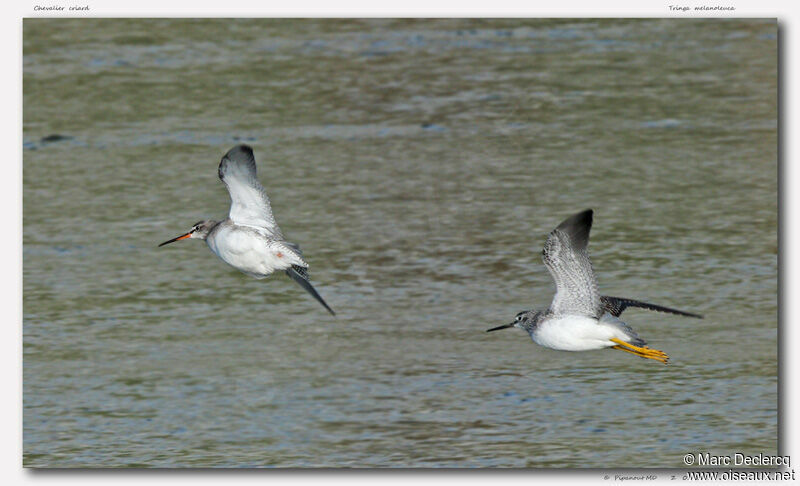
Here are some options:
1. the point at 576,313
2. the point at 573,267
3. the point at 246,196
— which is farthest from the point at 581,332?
the point at 246,196

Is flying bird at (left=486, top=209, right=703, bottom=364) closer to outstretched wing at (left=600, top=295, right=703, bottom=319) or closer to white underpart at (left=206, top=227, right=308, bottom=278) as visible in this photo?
outstretched wing at (left=600, top=295, right=703, bottom=319)

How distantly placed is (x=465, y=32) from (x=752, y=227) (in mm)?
6421

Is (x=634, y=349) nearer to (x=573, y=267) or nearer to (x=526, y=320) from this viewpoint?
(x=573, y=267)

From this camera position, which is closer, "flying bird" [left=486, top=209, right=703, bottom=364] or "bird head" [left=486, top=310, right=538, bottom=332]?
"flying bird" [left=486, top=209, right=703, bottom=364]

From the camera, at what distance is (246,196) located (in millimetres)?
11625

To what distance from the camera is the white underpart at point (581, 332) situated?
36.0ft

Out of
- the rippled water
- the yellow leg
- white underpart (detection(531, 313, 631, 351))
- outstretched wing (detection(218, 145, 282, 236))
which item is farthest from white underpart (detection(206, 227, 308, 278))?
the yellow leg

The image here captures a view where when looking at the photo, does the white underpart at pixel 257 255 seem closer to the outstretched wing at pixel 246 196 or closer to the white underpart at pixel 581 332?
the outstretched wing at pixel 246 196

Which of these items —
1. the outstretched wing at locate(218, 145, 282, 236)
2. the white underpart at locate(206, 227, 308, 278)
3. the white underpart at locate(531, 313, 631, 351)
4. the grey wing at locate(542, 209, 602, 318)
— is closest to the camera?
the grey wing at locate(542, 209, 602, 318)

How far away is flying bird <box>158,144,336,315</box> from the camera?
1109cm

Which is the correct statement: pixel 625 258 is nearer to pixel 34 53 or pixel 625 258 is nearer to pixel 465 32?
pixel 465 32

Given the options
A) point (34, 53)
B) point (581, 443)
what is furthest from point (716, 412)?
point (34, 53)

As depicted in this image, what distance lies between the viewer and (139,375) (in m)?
13.4

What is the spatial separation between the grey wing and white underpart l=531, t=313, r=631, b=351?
74 millimetres
